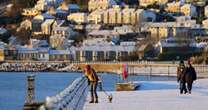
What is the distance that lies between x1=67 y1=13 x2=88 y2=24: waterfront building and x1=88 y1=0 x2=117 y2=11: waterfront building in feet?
Result: 29.1

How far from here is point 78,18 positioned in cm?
13262

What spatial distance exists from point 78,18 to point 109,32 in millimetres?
17924

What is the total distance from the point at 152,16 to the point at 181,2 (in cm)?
1219

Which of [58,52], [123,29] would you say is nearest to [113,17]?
[123,29]

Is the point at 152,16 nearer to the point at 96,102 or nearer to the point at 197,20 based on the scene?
the point at 197,20

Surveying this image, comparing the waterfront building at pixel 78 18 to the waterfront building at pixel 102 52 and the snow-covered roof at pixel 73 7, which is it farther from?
the waterfront building at pixel 102 52

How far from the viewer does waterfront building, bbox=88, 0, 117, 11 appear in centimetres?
14450

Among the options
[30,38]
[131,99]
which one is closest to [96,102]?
[131,99]

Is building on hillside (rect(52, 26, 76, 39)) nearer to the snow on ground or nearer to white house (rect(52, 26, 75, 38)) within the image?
white house (rect(52, 26, 75, 38))

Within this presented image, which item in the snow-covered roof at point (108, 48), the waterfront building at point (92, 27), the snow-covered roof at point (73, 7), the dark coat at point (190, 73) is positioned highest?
the dark coat at point (190, 73)

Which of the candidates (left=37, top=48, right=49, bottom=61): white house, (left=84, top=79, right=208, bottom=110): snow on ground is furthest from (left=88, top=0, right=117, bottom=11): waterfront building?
(left=84, top=79, right=208, bottom=110): snow on ground

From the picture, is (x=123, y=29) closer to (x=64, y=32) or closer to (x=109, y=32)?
(x=109, y=32)

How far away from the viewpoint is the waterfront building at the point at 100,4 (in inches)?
5689

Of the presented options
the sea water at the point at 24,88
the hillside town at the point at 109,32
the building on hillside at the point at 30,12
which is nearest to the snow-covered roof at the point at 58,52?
the hillside town at the point at 109,32
